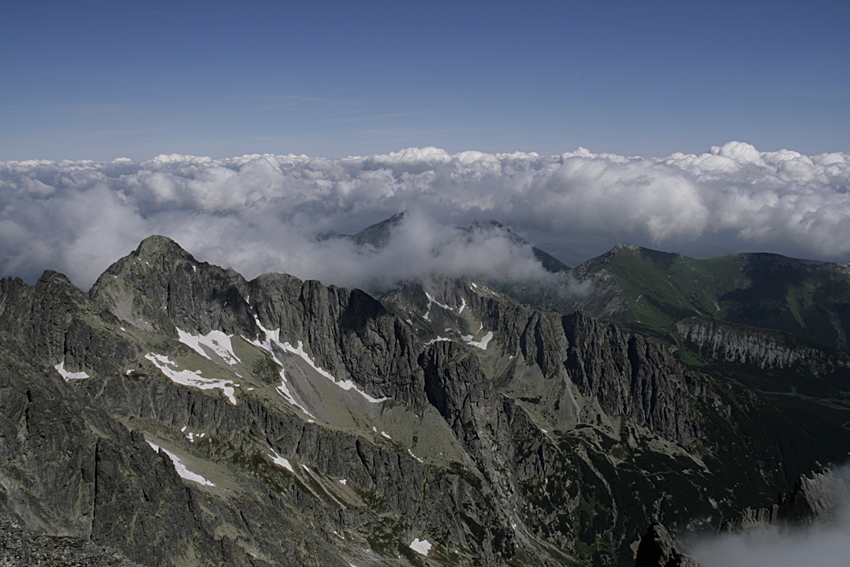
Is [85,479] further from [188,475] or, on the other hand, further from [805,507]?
A: [805,507]

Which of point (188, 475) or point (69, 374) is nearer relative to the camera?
point (188, 475)

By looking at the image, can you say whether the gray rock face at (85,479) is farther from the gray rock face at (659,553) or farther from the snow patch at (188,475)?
the gray rock face at (659,553)

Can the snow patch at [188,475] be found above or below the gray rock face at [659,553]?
below


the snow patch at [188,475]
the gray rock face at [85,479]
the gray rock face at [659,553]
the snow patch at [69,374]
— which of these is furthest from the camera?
the snow patch at [69,374]

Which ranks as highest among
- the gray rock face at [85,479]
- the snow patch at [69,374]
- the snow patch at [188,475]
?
the gray rock face at [85,479]

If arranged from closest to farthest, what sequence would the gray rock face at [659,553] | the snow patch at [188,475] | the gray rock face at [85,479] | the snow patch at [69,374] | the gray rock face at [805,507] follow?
the gray rock face at [659,553] < the gray rock face at [85,479] < the gray rock face at [805,507] < the snow patch at [188,475] < the snow patch at [69,374]

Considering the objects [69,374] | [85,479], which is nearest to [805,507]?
[85,479]

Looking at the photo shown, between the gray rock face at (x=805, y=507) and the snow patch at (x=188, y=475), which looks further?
the snow patch at (x=188, y=475)

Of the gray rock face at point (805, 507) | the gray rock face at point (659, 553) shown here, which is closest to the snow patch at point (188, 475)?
the gray rock face at point (659, 553)

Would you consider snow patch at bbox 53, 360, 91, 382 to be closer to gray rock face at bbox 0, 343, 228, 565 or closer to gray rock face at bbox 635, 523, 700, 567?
gray rock face at bbox 0, 343, 228, 565

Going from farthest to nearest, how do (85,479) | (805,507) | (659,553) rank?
(85,479)
(805,507)
(659,553)

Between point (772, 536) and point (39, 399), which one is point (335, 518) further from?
point (772, 536)
